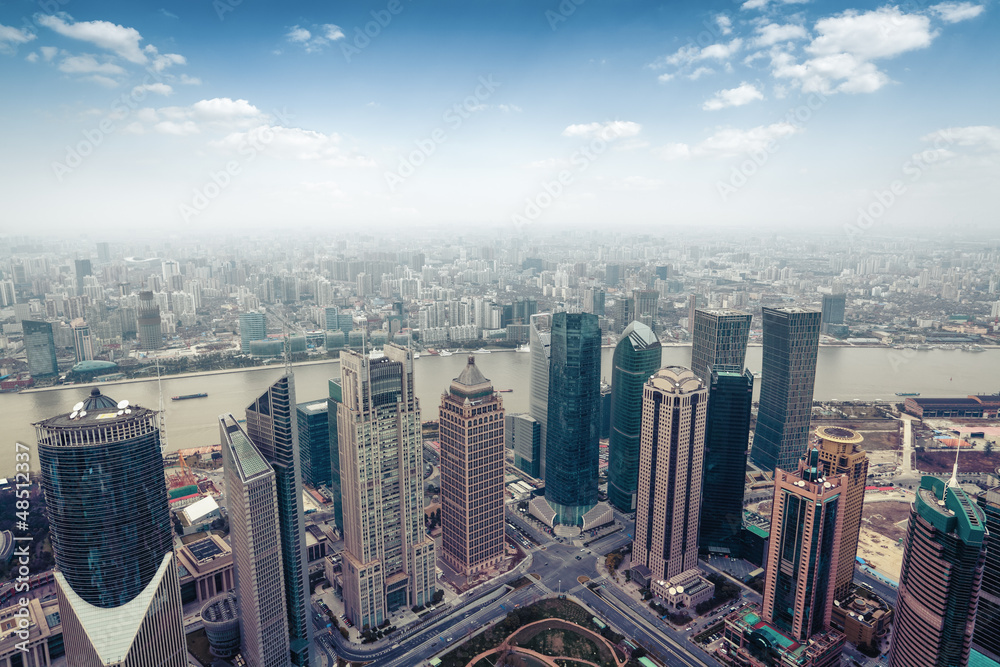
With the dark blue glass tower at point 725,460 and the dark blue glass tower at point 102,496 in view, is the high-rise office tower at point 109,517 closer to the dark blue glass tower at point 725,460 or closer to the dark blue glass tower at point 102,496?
the dark blue glass tower at point 102,496

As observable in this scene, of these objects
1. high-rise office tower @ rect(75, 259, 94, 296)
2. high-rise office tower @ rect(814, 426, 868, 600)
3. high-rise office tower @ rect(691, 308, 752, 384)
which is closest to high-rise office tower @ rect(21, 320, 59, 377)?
high-rise office tower @ rect(75, 259, 94, 296)

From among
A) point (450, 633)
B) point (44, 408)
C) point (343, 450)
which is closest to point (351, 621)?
point (450, 633)

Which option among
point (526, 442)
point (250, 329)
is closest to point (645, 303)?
point (526, 442)

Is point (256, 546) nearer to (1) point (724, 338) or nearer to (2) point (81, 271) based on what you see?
(1) point (724, 338)

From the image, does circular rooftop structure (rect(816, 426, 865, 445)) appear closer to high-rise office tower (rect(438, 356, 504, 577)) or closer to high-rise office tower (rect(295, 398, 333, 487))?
high-rise office tower (rect(438, 356, 504, 577))

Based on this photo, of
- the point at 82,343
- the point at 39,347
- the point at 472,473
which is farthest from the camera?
the point at 82,343

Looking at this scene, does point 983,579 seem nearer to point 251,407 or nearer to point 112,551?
point 251,407
